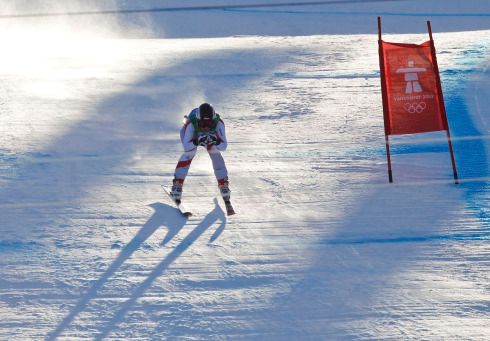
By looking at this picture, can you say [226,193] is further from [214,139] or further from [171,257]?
[171,257]

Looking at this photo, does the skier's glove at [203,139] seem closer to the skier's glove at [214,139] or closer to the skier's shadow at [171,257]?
A: the skier's glove at [214,139]

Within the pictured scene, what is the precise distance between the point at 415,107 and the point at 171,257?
3.74 m

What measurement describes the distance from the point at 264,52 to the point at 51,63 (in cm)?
448

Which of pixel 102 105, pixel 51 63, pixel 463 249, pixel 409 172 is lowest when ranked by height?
pixel 463 249

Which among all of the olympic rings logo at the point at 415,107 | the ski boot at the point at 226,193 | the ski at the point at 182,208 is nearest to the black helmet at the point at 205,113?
the ski boot at the point at 226,193

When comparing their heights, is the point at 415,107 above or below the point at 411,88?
below

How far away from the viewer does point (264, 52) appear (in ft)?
57.4

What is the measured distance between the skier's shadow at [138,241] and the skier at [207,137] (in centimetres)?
54

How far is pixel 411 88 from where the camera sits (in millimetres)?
10344

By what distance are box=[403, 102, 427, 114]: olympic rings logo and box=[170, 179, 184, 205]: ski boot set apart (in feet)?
9.79

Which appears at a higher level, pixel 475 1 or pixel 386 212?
pixel 475 1

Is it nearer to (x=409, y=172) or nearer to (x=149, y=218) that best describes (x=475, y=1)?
(x=409, y=172)

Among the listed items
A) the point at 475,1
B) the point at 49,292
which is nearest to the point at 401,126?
the point at 49,292

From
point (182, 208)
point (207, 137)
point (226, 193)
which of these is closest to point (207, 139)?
point (207, 137)
